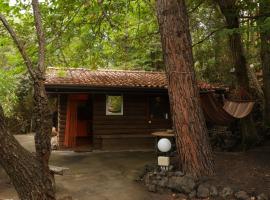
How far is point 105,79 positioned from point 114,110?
4.32 ft

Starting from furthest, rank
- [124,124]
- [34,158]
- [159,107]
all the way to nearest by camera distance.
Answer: [159,107]
[124,124]
[34,158]

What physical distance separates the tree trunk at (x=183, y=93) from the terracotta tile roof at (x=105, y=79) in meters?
4.65

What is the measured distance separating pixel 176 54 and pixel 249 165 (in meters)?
3.17

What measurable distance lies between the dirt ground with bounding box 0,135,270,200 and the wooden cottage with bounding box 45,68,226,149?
2.35 meters

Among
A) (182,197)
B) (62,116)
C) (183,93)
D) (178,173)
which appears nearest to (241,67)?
(183,93)

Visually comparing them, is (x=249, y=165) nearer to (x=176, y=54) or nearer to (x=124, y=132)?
(x=176, y=54)

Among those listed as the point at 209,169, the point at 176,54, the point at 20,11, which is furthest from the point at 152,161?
the point at 20,11

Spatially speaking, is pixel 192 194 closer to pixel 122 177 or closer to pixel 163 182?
pixel 163 182

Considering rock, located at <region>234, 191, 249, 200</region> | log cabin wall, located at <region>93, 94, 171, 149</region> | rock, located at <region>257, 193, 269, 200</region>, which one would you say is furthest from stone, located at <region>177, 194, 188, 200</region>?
log cabin wall, located at <region>93, 94, 171, 149</region>

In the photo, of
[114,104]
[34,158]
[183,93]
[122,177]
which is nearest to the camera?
[34,158]

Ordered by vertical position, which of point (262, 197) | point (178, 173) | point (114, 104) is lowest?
point (262, 197)

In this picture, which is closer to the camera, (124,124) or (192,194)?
(192,194)

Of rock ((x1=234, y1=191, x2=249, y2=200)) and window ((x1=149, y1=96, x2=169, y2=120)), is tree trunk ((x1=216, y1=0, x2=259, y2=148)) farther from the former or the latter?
rock ((x1=234, y1=191, x2=249, y2=200))

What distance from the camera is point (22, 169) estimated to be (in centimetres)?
312
